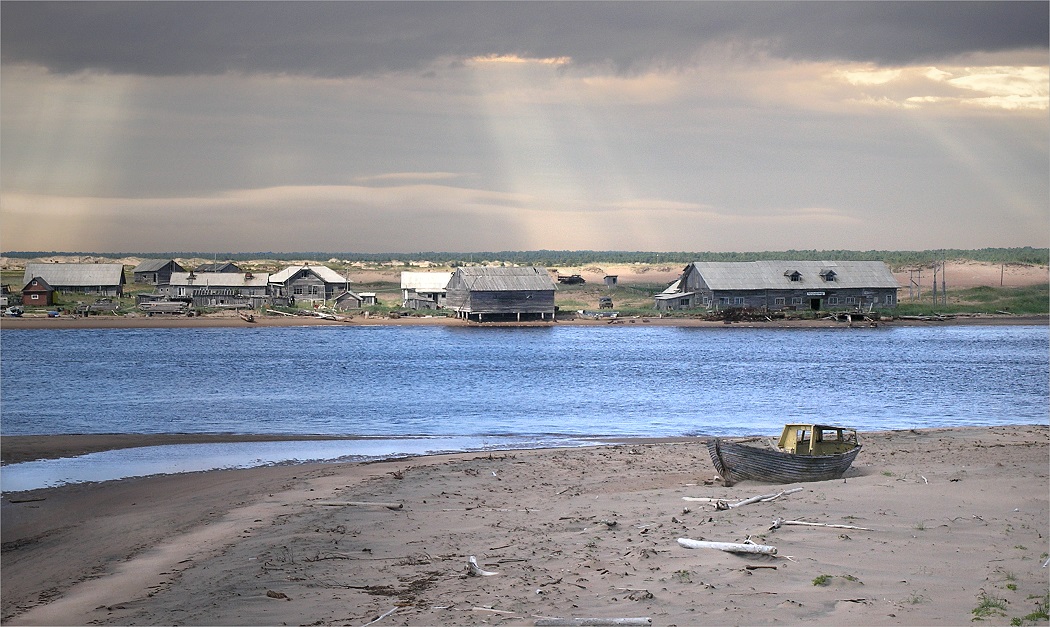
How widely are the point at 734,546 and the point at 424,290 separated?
318 ft

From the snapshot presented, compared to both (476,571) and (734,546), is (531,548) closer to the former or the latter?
(476,571)

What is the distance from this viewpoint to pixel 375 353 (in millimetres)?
67312

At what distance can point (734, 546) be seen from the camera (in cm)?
1277

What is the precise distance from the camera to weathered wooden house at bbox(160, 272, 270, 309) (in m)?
108

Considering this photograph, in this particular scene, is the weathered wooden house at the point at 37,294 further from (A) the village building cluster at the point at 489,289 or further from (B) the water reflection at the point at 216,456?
(B) the water reflection at the point at 216,456

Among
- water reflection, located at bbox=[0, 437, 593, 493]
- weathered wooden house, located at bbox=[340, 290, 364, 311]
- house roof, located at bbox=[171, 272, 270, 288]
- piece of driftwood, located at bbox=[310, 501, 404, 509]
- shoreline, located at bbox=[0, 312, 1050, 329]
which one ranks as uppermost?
house roof, located at bbox=[171, 272, 270, 288]

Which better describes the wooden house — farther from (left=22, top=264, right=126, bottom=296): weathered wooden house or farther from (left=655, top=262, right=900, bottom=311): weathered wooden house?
(left=655, top=262, right=900, bottom=311): weathered wooden house

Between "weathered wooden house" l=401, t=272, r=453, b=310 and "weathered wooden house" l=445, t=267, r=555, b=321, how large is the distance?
9117mm

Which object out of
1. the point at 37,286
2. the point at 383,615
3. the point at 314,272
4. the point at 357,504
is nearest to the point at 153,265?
the point at 37,286

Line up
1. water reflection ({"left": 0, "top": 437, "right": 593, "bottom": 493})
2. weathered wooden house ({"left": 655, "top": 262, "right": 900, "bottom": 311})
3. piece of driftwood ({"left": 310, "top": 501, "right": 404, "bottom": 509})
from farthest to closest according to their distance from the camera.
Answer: weathered wooden house ({"left": 655, "top": 262, "right": 900, "bottom": 311}) → water reflection ({"left": 0, "top": 437, "right": 593, "bottom": 493}) → piece of driftwood ({"left": 310, "top": 501, "right": 404, "bottom": 509})

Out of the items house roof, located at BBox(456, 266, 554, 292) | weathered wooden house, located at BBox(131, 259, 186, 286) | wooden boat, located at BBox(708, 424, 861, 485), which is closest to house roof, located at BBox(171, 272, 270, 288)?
weathered wooden house, located at BBox(131, 259, 186, 286)

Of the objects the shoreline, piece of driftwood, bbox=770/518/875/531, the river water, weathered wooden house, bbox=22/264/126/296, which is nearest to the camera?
piece of driftwood, bbox=770/518/875/531

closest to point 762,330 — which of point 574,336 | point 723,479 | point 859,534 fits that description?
point 574,336

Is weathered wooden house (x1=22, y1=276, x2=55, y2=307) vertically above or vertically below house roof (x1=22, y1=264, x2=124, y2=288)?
below
